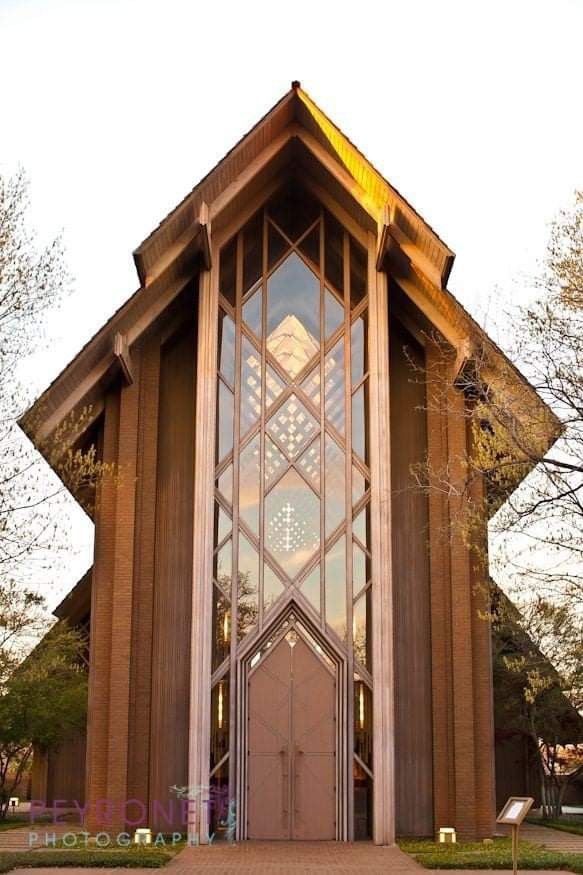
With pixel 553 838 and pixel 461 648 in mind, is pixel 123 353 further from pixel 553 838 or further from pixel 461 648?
pixel 553 838

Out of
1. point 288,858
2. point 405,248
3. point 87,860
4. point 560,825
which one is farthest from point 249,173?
point 560,825

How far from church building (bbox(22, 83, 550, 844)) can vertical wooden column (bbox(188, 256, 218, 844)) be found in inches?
1.3

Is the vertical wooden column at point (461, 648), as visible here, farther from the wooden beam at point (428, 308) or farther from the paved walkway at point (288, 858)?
the paved walkway at point (288, 858)

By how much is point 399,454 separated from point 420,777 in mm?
5221

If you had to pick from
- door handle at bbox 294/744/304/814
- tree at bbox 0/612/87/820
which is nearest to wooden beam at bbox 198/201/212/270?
tree at bbox 0/612/87/820

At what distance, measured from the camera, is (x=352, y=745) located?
18.6 meters

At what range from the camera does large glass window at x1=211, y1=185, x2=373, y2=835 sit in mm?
18984

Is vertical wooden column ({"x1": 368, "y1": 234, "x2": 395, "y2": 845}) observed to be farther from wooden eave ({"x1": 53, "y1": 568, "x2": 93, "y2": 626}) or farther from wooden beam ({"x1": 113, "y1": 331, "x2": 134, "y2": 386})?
wooden eave ({"x1": 53, "y1": 568, "x2": 93, "y2": 626})

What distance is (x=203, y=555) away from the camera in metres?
18.9

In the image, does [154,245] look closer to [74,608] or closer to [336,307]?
[336,307]

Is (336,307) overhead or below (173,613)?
overhead

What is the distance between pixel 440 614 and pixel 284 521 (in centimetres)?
290

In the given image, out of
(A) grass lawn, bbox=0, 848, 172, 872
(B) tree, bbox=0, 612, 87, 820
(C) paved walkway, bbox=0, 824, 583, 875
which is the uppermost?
(B) tree, bbox=0, 612, 87, 820

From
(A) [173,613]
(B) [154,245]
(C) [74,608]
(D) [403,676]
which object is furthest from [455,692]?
(C) [74,608]
